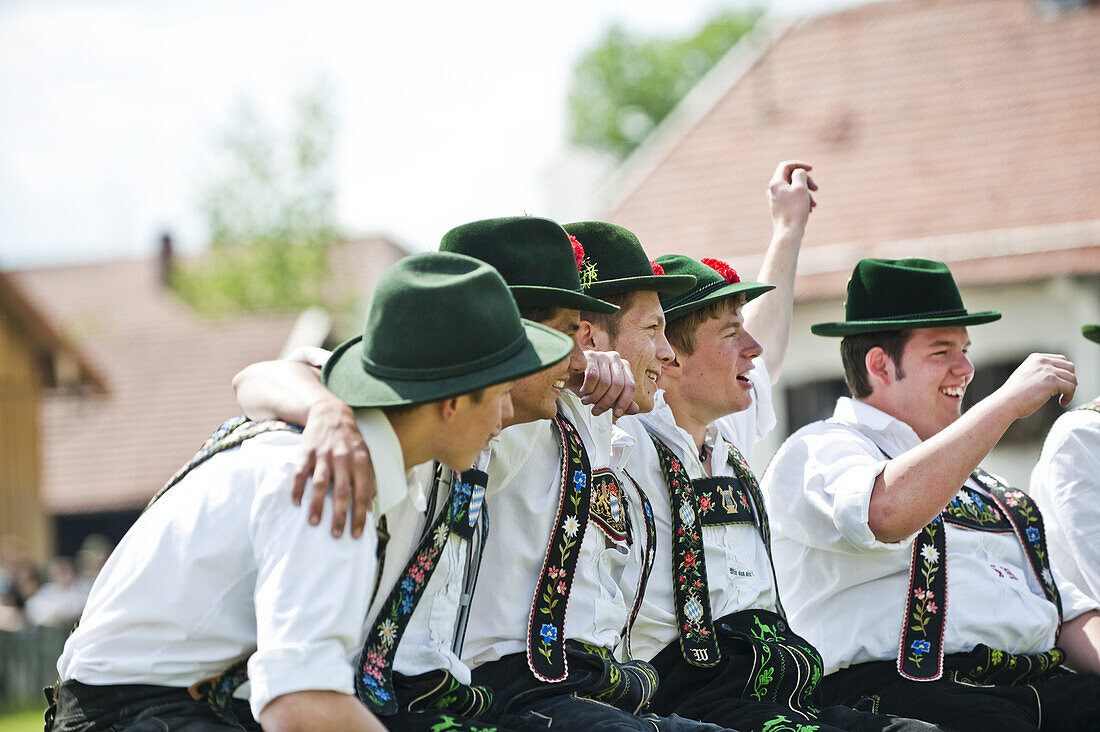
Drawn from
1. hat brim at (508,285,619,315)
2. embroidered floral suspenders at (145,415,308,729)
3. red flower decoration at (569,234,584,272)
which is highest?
red flower decoration at (569,234,584,272)

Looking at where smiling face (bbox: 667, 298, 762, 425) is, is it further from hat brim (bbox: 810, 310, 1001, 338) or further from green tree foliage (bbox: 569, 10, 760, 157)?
green tree foliage (bbox: 569, 10, 760, 157)

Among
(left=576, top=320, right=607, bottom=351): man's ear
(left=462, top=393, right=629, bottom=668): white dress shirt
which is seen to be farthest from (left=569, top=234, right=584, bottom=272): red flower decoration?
(left=462, top=393, right=629, bottom=668): white dress shirt

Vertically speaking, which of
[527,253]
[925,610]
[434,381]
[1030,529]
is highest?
[527,253]

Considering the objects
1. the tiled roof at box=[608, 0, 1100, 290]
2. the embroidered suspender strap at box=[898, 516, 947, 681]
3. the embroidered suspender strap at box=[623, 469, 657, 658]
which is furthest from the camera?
the tiled roof at box=[608, 0, 1100, 290]

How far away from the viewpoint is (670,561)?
3.36 m

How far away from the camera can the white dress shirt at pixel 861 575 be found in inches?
140

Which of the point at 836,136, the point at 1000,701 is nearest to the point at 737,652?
the point at 1000,701

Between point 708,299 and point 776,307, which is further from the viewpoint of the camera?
point 776,307

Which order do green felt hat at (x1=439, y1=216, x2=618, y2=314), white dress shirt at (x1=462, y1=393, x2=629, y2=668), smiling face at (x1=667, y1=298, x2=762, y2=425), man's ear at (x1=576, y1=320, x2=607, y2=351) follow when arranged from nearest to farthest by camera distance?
white dress shirt at (x1=462, y1=393, x2=629, y2=668), green felt hat at (x1=439, y1=216, x2=618, y2=314), man's ear at (x1=576, y1=320, x2=607, y2=351), smiling face at (x1=667, y1=298, x2=762, y2=425)

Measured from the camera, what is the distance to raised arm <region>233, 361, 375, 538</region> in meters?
2.07

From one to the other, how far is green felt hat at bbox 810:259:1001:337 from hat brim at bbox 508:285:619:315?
1.25 metres

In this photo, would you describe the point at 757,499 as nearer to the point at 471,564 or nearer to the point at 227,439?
the point at 471,564

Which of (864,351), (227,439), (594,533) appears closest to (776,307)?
(864,351)

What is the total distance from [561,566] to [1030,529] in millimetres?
1702
